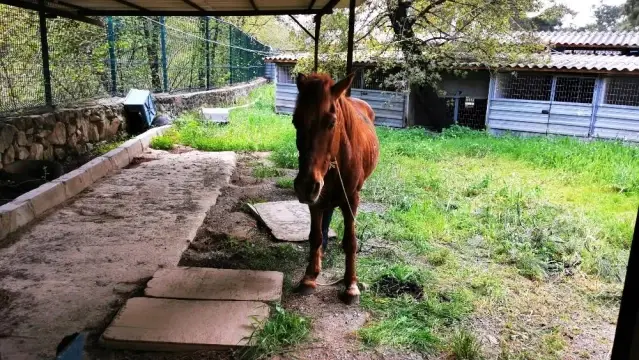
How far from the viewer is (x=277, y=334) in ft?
8.89

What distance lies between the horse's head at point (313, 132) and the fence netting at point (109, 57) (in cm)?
489

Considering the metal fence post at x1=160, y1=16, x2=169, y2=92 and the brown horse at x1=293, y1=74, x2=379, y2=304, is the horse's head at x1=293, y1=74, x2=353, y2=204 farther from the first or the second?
the metal fence post at x1=160, y1=16, x2=169, y2=92

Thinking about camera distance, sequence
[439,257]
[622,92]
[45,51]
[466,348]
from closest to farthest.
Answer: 1. [466,348]
2. [439,257]
3. [45,51]
4. [622,92]

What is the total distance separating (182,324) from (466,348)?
69.1 inches

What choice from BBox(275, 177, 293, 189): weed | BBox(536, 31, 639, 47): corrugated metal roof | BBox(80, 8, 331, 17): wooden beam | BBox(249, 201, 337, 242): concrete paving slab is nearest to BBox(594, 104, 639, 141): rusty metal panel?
BBox(536, 31, 639, 47): corrugated metal roof

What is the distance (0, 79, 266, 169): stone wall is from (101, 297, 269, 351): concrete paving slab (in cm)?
386

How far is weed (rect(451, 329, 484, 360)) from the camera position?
104 inches

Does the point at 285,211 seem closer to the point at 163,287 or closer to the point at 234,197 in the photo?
the point at 234,197

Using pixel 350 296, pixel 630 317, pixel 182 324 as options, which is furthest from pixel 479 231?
pixel 630 317

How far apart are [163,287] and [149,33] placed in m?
8.99

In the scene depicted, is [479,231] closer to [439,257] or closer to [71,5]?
[439,257]

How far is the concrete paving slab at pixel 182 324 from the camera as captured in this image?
2.56 meters

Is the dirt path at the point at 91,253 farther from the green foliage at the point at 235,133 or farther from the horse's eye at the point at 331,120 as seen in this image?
the green foliage at the point at 235,133

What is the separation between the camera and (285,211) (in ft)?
16.6
